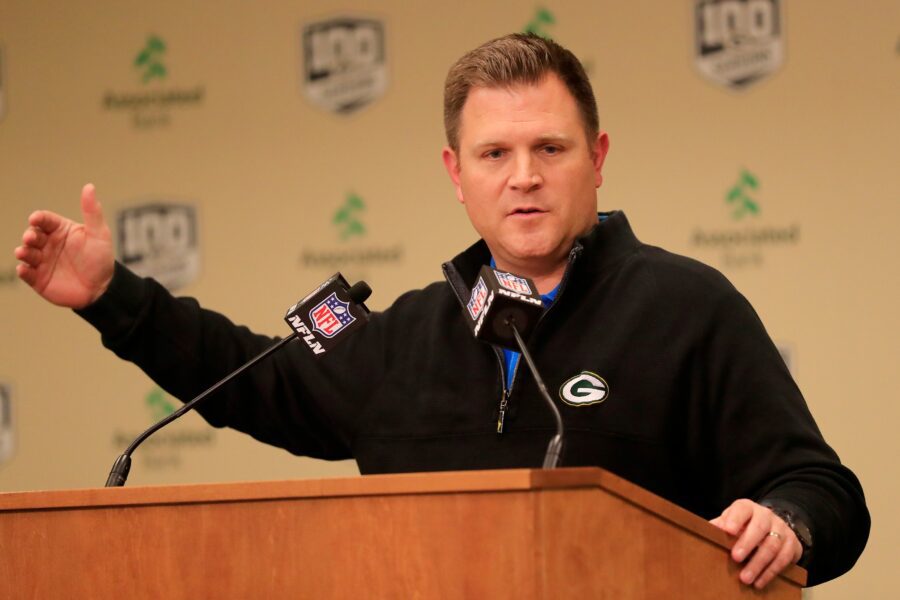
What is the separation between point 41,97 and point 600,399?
2693 millimetres

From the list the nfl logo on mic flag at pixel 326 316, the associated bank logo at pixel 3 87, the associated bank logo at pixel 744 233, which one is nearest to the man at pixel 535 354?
the nfl logo on mic flag at pixel 326 316

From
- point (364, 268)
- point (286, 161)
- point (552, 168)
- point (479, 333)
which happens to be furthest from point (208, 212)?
point (479, 333)

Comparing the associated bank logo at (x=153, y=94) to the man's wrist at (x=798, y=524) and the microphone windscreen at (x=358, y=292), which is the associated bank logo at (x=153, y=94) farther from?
the man's wrist at (x=798, y=524)

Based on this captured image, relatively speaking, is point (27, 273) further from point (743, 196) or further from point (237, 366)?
point (743, 196)

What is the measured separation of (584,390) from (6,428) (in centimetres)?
249

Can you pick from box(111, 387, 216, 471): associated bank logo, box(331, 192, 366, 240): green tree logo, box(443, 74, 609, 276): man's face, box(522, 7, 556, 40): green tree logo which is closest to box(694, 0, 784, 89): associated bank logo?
box(522, 7, 556, 40): green tree logo

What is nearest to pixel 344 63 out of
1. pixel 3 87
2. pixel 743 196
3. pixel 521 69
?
pixel 3 87

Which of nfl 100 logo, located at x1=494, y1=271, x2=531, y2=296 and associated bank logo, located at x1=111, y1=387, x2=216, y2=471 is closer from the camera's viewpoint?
nfl 100 logo, located at x1=494, y1=271, x2=531, y2=296

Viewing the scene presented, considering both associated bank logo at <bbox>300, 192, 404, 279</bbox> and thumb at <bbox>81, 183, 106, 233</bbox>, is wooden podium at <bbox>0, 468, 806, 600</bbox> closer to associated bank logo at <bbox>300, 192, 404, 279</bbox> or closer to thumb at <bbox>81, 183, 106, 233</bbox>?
thumb at <bbox>81, 183, 106, 233</bbox>

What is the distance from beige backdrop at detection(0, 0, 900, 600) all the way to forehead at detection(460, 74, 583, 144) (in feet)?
4.58

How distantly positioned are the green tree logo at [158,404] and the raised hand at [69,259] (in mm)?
1805

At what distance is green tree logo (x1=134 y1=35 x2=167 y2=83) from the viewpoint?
3.95 m

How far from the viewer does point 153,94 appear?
3.95 metres

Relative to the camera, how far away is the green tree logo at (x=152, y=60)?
13.0 ft
